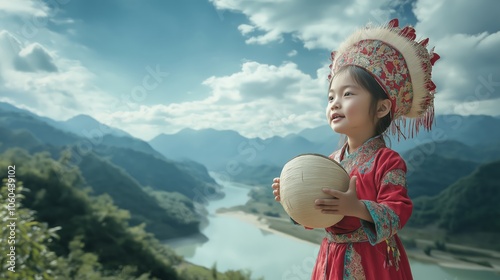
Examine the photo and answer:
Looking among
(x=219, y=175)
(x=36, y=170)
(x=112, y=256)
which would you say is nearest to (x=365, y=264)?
(x=112, y=256)

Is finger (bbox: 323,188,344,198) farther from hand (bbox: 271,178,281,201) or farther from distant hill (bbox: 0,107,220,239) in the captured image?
distant hill (bbox: 0,107,220,239)

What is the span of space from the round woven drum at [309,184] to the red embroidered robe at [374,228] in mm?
112

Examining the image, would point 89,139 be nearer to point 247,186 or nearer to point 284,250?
point 247,186

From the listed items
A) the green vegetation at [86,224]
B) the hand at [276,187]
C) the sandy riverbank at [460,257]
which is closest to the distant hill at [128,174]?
the green vegetation at [86,224]

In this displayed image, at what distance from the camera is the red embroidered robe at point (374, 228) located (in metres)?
1.19

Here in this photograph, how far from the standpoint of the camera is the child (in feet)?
4.08

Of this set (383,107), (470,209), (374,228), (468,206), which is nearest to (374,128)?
(383,107)

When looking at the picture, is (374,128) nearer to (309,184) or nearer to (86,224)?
(309,184)

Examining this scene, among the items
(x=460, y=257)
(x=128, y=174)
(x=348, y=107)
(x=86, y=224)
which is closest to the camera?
(x=348, y=107)

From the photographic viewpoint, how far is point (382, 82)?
1367 millimetres

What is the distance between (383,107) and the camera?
1401 millimetres

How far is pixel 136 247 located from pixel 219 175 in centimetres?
4316

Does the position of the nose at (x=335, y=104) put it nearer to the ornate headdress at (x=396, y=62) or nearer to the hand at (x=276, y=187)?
the ornate headdress at (x=396, y=62)

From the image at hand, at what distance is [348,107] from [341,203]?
388mm
